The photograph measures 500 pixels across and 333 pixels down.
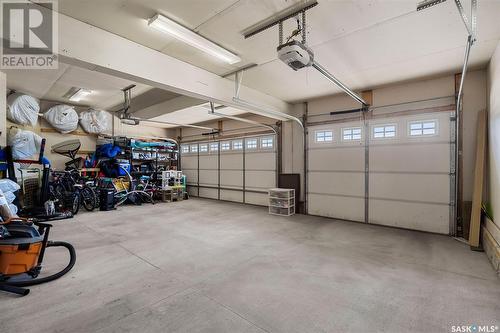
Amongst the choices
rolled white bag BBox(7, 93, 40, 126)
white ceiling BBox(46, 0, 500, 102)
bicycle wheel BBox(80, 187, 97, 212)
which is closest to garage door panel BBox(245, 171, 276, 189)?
white ceiling BBox(46, 0, 500, 102)

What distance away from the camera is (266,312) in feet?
6.43

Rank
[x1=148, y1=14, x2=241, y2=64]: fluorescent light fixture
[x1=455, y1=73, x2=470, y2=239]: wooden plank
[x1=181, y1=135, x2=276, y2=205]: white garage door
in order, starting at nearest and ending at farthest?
[x1=148, y1=14, x2=241, y2=64]: fluorescent light fixture
[x1=455, y1=73, x2=470, y2=239]: wooden plank
[x1=181, y1=135, x2=276, y2=205]: white garage door

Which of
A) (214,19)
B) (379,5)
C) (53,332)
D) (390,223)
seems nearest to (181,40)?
(214,19)

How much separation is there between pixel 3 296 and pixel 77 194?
436 cm

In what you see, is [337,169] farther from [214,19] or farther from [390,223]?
[214,19]

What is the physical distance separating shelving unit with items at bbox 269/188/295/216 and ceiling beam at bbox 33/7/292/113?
274 centimetres

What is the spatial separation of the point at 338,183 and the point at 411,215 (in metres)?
1.57

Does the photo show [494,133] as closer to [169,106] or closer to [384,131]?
[384,131]

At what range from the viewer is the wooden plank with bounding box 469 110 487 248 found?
143 inches

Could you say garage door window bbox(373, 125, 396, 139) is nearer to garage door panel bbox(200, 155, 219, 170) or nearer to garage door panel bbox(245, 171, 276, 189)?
garage door panel bbox(245, 171, 276, 189)

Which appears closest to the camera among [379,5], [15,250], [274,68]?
[15,250]

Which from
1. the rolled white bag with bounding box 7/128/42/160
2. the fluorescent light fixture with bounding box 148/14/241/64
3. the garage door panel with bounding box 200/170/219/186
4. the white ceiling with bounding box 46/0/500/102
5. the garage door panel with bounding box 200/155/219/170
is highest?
the white ceiling with bounding box 46/0/500/102

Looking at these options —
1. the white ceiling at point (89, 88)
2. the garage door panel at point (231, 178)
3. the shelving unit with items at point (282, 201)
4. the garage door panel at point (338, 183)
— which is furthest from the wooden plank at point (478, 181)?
the garage door panel at point (231, 178)

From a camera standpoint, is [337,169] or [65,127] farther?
[65,127]
